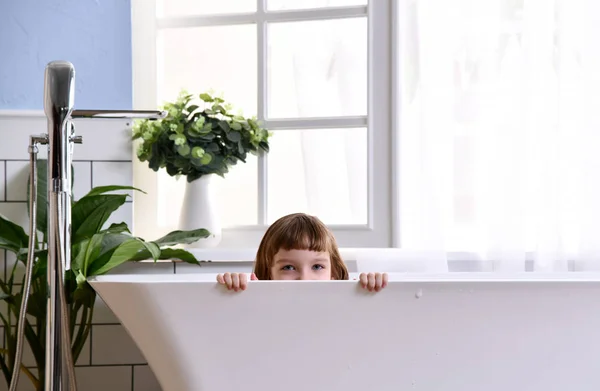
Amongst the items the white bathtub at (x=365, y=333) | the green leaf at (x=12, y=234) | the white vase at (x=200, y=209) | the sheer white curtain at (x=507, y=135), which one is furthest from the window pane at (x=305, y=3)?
the white bathtub at (x=365, y=333)

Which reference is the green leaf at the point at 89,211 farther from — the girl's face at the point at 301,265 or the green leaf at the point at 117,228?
the girl's face at the point at 301,265

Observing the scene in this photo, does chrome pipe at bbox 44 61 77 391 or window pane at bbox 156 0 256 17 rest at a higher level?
window pane at bbox 156 0 256 17

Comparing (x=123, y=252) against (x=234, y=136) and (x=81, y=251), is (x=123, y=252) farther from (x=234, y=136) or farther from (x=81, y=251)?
(x=234, y=136)

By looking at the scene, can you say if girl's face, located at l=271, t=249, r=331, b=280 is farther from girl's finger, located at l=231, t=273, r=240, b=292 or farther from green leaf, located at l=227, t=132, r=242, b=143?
green leaf, located at l=227, t=132, r=242, b=143

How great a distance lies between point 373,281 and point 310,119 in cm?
111

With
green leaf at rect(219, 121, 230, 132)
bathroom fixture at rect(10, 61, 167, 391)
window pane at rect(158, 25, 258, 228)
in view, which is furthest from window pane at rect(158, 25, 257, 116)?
bathroom fixture at rect(10, 61, 167, 391)

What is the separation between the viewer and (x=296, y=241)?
186cm

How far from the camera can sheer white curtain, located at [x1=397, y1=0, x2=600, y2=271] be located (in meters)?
2.23

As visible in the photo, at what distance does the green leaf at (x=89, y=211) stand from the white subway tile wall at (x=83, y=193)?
11.9 inches

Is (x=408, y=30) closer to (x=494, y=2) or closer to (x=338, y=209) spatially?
(x=494, y=2)

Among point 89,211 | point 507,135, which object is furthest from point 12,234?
point 507,135

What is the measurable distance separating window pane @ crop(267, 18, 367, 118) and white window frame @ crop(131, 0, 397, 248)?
3cm

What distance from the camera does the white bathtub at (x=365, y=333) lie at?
1.48m

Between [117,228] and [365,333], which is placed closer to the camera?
[365,333]
